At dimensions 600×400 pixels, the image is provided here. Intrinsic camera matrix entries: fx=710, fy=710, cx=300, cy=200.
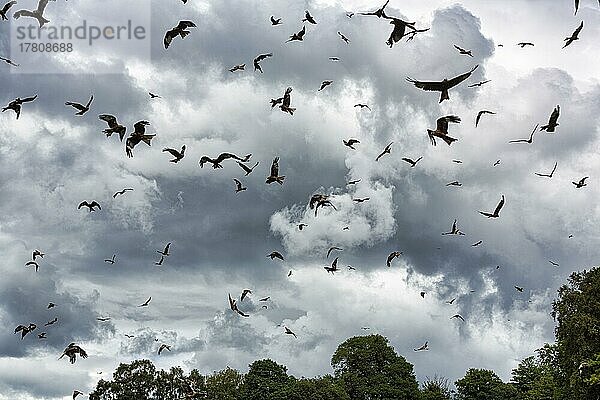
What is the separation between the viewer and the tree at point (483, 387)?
81.6 meters

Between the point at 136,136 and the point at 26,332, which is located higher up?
the point at 136,136

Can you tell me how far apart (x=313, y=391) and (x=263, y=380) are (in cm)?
834

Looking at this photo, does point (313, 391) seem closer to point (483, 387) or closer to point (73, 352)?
point (483, 387)

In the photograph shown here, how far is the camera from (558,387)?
60812 millimetres

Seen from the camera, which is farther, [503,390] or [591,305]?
[503,390]

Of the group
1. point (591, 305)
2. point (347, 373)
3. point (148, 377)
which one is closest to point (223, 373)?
point (148, 377)

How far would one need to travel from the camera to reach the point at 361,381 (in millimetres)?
77938

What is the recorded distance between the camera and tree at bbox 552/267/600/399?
5272 centimetres

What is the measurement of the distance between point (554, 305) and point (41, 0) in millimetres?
49048

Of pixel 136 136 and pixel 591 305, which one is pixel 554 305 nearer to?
pixel 591 305

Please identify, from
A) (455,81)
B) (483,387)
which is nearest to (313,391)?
(483,387)

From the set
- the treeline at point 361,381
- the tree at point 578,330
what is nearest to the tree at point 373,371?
the treeline at point 361,381

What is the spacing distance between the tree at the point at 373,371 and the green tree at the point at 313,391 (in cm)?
268

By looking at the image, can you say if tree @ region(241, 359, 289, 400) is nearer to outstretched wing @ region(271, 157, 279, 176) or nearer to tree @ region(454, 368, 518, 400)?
tree @ region(454, 368, 518, 400)
